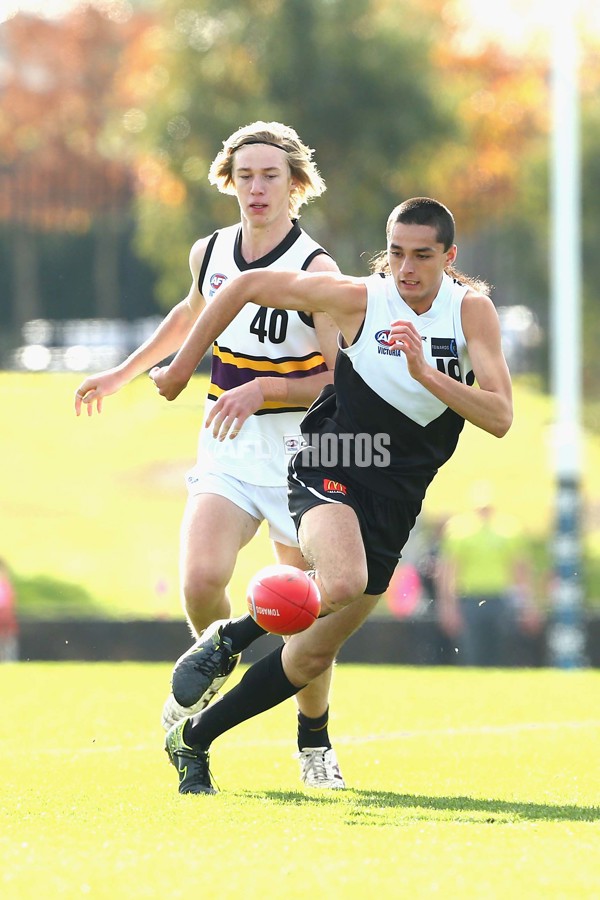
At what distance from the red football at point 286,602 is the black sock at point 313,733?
3.04 ft

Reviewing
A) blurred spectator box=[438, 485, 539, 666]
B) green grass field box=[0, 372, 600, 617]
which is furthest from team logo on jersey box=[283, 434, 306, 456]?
green grass field box=[0, 372, 600, 617]

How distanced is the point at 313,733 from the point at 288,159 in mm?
2433

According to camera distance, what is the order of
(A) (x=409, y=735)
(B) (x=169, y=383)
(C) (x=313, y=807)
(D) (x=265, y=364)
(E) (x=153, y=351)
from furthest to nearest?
1. (A) (x=409, y=735)
2. (E) (x=153, y=351)
3. (D) (x=265, y=364)
4. (B) (x=169, y=383)
5. (C) (x=313, y=807)

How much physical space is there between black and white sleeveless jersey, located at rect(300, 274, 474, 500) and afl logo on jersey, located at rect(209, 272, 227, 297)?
913mm

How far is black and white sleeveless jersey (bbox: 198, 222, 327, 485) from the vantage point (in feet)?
22.5

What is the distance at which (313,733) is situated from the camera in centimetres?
678

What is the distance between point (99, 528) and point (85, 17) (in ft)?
81.7

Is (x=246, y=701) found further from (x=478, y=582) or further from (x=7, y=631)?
(x=7, y=631)

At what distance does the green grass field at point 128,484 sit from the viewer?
2336 centimetres

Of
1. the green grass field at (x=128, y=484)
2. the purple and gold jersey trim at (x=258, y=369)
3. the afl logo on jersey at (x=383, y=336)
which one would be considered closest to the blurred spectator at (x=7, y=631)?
the green grass field at (x=128, y=484)

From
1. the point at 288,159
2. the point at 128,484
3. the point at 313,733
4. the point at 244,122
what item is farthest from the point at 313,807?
the point at 128,484

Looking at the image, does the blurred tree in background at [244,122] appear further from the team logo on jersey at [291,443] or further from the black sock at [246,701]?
the black sock at [246,701]

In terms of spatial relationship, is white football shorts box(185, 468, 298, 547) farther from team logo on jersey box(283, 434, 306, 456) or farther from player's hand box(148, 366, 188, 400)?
player's hand box(148, 366, 188, 400)

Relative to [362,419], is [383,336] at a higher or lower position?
higher
